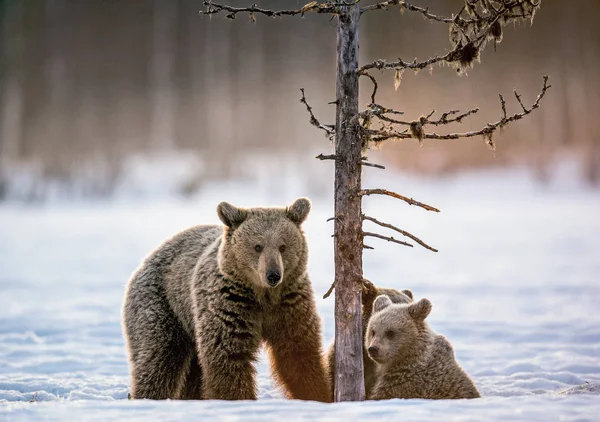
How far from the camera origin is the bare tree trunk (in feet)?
19.5

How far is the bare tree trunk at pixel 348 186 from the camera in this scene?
19.5 ft

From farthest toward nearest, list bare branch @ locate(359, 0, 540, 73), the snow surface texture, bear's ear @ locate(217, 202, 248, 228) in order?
1. bear's ear @ locate(217, 202, 248, 228)
2. bare branch @ locate(359, 0, 540, 73)
3. the snow surface texture

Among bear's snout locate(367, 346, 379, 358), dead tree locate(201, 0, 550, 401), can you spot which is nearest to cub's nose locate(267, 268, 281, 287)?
dead tree locate(201, 0, 550, 401)

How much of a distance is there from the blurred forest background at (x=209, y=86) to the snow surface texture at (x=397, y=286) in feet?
7.70

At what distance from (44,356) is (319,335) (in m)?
4.30

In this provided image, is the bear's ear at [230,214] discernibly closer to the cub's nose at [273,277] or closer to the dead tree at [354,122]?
the cub's nose at [273,277]

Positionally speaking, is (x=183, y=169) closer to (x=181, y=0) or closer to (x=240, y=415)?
(x=181, y=0)

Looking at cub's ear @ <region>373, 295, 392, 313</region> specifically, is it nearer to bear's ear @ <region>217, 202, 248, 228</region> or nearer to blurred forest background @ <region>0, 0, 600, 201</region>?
bear's ear @ <region>217, 202, 248, 228</region>

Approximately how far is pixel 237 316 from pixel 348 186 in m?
1.44

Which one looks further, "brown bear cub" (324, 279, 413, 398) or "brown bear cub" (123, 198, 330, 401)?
"brown bear cub" (324, 279, 413, 398)

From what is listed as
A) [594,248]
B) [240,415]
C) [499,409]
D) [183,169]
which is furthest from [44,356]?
[183,169]

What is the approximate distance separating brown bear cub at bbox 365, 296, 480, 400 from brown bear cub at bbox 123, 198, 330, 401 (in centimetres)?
58

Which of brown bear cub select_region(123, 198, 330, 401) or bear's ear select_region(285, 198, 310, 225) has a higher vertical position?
bear's ear select_region(285, 198, 310, 225)

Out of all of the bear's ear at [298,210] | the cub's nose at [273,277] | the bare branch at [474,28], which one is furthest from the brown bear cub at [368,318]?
the bare branch at [474,28]
